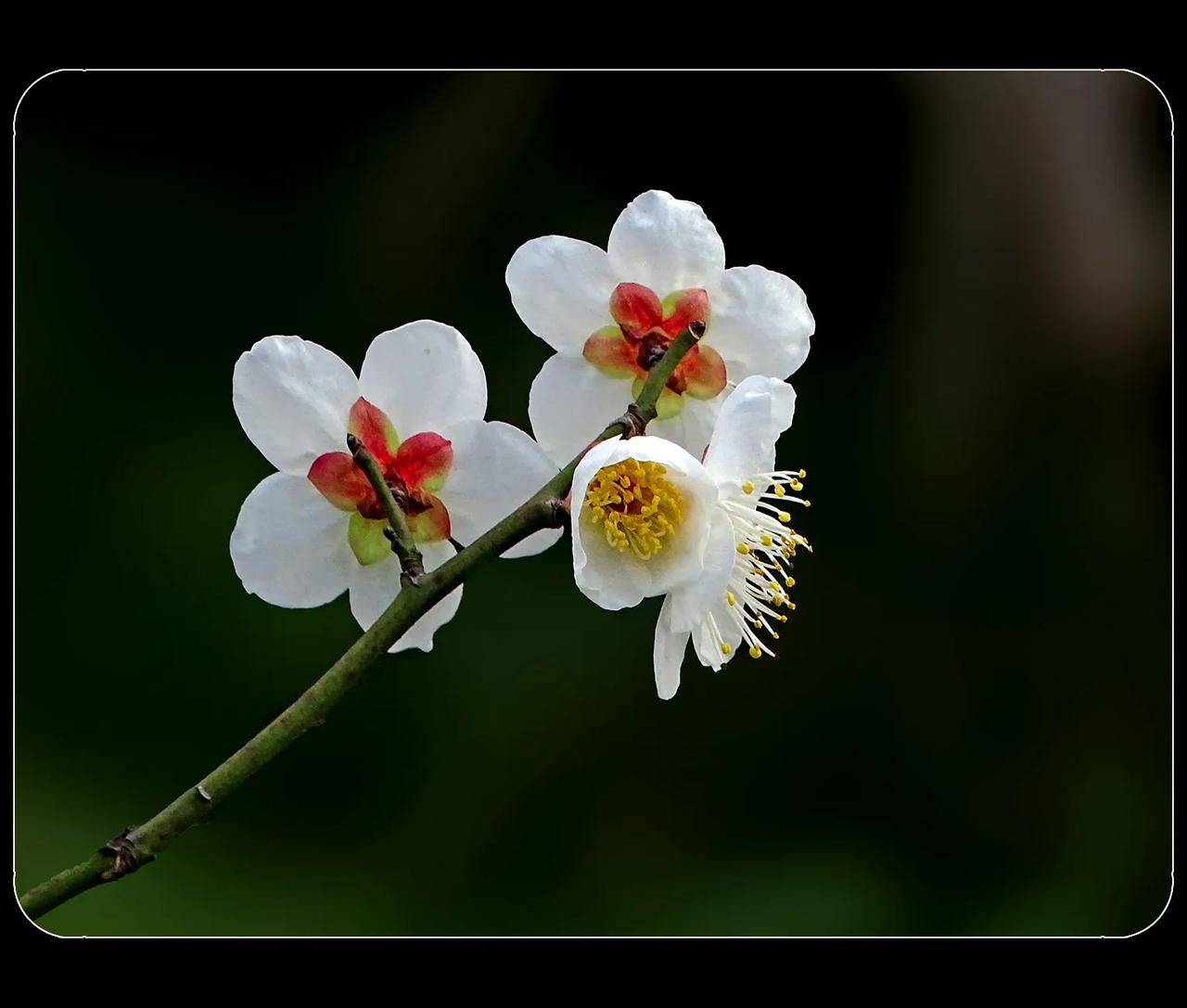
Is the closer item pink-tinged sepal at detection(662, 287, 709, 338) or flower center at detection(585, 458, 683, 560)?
flower center at detection(585, 458, 683, 560)

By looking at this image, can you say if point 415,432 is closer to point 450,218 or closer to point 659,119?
point 659,119

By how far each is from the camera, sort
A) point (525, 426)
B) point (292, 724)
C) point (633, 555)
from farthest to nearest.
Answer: point (525, 426) < point (633, 555) < point (292, 724)

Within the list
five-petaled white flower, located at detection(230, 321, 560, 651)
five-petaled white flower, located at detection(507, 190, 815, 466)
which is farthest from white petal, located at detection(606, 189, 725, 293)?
five-petaled white flower, located at detection(230, 321, 560, 651)

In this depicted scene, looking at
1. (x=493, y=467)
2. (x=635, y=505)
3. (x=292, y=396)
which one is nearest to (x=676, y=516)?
(x=635, y=505)

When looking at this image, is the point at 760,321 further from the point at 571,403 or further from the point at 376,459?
the point at 376,459

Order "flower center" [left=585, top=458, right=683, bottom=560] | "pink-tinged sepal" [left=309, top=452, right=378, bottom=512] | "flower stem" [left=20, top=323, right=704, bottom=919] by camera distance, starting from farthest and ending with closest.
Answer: "pink-tinged sepal" [left=309, top=452, right=378, bottom=512]
"flower center" [left=585, top=458, right=683, bottom=560]
"flower stem" [left=20, top=323, right=704, bottom=919]

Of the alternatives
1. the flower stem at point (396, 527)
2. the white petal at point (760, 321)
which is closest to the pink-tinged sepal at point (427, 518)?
the flower stem at point (396, 527)

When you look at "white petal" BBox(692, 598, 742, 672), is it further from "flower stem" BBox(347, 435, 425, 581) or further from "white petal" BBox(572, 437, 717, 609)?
"flower stem" BBox(347, 435, 425, 581)
